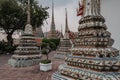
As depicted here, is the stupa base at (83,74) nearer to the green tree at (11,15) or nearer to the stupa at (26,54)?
the stupa at (26,54)

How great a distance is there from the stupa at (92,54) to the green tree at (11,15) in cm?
1785

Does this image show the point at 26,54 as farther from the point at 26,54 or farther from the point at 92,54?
the point at 92,54

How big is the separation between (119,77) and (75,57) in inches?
35.1

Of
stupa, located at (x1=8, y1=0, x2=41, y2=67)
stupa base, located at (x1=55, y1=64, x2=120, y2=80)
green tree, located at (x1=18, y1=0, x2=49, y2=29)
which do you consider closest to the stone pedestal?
stupa, located at (x1=8, y1=0, x2=41, y2=67)

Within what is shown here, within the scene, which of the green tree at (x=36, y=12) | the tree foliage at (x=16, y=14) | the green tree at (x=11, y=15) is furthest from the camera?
the green tree at (x=36, y=12)

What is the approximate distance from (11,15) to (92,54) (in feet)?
61.5

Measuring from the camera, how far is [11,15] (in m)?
19.6

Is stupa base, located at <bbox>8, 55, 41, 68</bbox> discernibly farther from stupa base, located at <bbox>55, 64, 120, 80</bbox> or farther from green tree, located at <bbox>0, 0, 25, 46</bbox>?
green tree, located at <bbox>0, 0, 25, 46</bbox>

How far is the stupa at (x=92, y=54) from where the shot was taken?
241 centimetres

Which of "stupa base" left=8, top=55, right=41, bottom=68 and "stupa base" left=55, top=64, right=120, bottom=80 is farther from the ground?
"stupa base" left=55, top=64, right=120, bottom=80

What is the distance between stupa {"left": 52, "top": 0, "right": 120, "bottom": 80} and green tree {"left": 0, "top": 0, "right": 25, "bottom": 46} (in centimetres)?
1785

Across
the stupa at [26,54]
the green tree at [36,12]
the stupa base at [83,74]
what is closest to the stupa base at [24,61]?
the stupa at [26,54]

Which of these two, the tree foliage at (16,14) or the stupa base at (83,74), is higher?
the tree foliage at (16,14)

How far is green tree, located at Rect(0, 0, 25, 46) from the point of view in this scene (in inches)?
747
